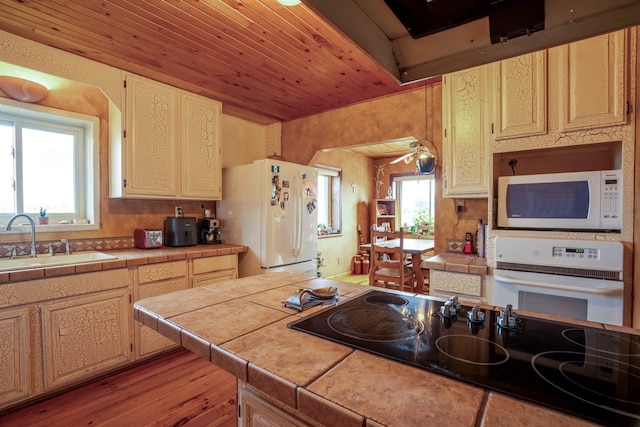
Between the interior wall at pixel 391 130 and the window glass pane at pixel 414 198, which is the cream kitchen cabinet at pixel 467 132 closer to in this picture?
the interior wall at pixel 391 130

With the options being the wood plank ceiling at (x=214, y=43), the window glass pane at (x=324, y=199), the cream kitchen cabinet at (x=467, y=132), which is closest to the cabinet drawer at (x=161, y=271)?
the wood plank ceiling at (x=214, y=43)

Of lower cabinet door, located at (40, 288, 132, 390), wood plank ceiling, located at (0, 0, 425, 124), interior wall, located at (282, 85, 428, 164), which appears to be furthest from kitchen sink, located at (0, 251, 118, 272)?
interior wall, located at (282, 85, 428, 164)

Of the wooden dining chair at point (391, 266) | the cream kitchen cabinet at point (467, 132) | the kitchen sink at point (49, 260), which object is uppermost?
the cream kitchen cabinet at point (467, 132)

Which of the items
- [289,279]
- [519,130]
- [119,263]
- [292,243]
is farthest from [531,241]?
[119,263]

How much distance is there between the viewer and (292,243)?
312 centimetres

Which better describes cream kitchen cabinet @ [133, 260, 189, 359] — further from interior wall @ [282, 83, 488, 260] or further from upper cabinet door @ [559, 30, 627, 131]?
upper cabinet door @ [559, 30, 627, 131]

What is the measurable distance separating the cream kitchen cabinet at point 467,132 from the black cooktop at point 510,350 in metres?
1.48

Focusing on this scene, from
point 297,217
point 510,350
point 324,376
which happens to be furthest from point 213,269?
point 510,350

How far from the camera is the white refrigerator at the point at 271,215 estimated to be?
290 cm

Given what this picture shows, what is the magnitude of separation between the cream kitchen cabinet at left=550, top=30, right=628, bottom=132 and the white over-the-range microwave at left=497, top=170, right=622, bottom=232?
0.31 metres

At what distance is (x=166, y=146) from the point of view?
8.88 ft

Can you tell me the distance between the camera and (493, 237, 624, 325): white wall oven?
167 cm

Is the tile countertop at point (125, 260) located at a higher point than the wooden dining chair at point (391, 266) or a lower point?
higher

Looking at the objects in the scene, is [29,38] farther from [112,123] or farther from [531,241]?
[531,241]
